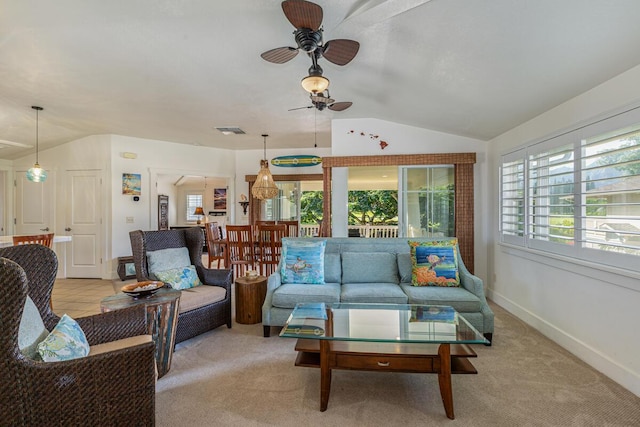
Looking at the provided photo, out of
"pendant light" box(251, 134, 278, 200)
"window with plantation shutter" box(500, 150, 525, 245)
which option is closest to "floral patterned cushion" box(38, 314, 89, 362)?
"window with plantation shutter" box(500, 150, 525, 245)

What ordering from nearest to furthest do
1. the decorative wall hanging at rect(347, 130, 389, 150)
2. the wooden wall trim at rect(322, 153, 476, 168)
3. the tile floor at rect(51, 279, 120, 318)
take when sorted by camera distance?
the tile floor at rect(51, 279, 120, 318)
the wooden wall trim at rect(322, 153, 476, 168)
the decorative wall hanging at rect(347, 130, 389, 150)

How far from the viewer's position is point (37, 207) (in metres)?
5.95

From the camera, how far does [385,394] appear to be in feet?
7.00

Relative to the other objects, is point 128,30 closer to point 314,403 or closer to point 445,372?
point 314,403

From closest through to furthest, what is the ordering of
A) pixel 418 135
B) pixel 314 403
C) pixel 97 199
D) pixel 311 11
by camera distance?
pixel 311 11, pixel 314 403, pixel 418 135, pixel 97 199

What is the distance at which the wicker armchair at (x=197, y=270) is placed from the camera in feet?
9.57

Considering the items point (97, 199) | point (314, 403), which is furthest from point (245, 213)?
point (314, 403)

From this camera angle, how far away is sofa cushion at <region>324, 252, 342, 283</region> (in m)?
3.58

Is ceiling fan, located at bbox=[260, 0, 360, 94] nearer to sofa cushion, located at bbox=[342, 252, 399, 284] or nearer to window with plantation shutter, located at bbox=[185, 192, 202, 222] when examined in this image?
sofa cushion, located at bbox=[342, 252, 399, 284]

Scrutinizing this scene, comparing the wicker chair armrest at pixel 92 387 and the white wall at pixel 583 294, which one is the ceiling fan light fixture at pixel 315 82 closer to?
the wicker chair armrest at pixel 92 387

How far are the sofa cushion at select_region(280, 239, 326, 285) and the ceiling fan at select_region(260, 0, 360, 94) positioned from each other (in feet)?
5.93

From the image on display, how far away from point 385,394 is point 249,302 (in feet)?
6.09

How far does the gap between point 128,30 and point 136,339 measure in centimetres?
232

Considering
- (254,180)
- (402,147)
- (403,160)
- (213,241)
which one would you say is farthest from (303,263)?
(254,180)
